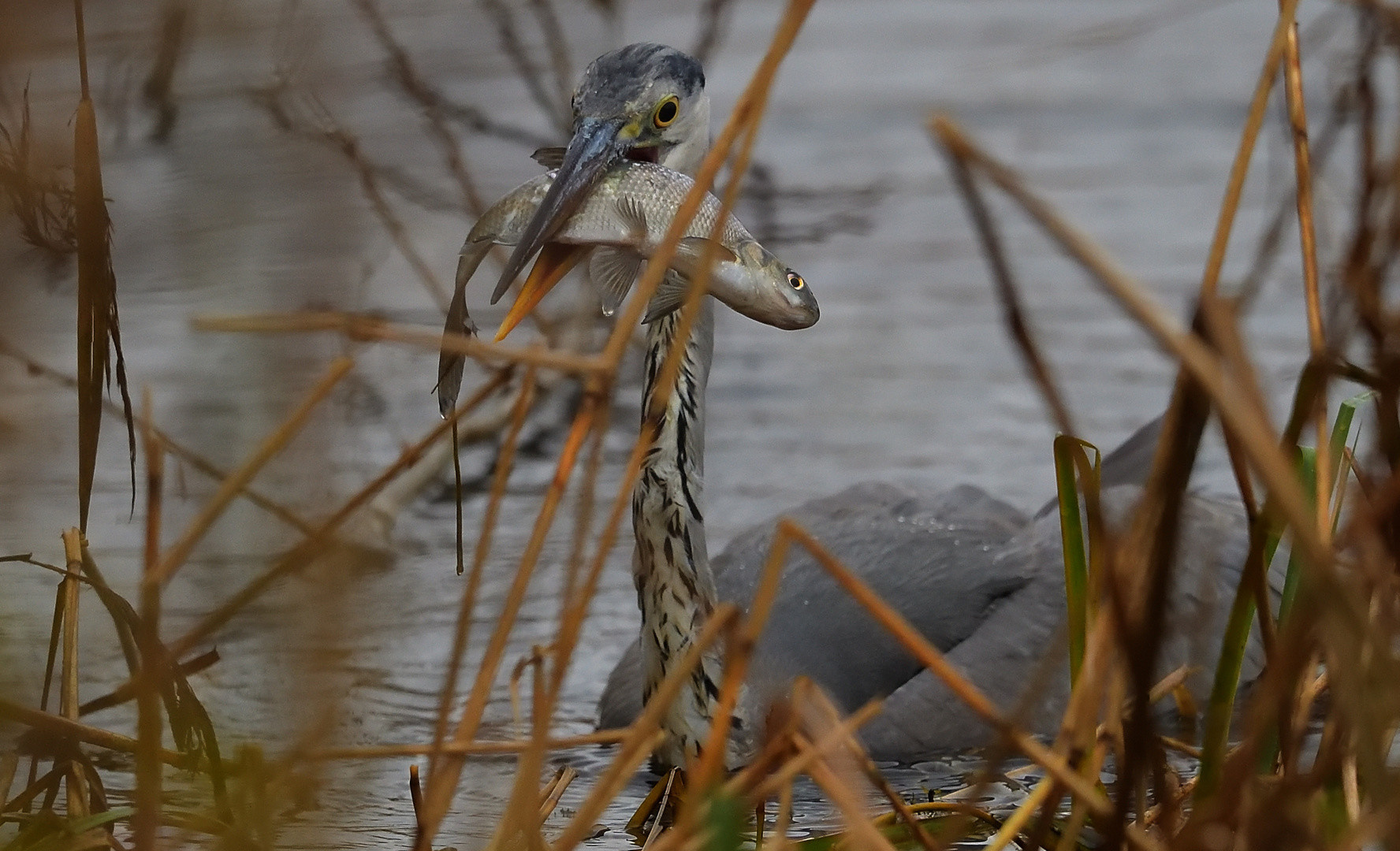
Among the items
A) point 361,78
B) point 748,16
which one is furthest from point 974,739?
point 748,16

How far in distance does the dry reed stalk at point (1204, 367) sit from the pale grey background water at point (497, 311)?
0.47 meters

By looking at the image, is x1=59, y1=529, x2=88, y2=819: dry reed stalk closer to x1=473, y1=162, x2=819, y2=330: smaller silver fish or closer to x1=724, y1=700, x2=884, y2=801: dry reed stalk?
x1=473, y1=162, x2=819, y2=330: smaller silver fish

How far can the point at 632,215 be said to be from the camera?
2982mm

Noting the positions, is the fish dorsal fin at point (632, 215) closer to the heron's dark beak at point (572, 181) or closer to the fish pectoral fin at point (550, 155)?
the heron's dark beak at point (572, 181)

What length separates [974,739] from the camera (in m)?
4.07

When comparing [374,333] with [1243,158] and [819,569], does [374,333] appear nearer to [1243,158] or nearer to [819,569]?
[1243,158]

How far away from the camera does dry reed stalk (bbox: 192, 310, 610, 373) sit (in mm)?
1693

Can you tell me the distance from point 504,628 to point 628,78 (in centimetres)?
165

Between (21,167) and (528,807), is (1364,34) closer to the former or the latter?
(528,807)

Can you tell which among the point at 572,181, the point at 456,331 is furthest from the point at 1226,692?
the point at 572,181

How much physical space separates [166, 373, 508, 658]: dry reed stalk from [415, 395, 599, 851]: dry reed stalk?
0.59ft

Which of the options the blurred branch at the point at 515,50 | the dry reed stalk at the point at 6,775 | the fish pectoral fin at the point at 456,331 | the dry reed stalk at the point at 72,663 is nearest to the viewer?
the dry reed stalk at the point at 6,775

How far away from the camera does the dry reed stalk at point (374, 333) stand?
1.69m

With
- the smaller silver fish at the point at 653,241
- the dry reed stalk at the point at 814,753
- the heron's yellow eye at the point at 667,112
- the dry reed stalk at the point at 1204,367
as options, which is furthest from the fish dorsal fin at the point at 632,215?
the dry reed stalk at the point at 1204,367
